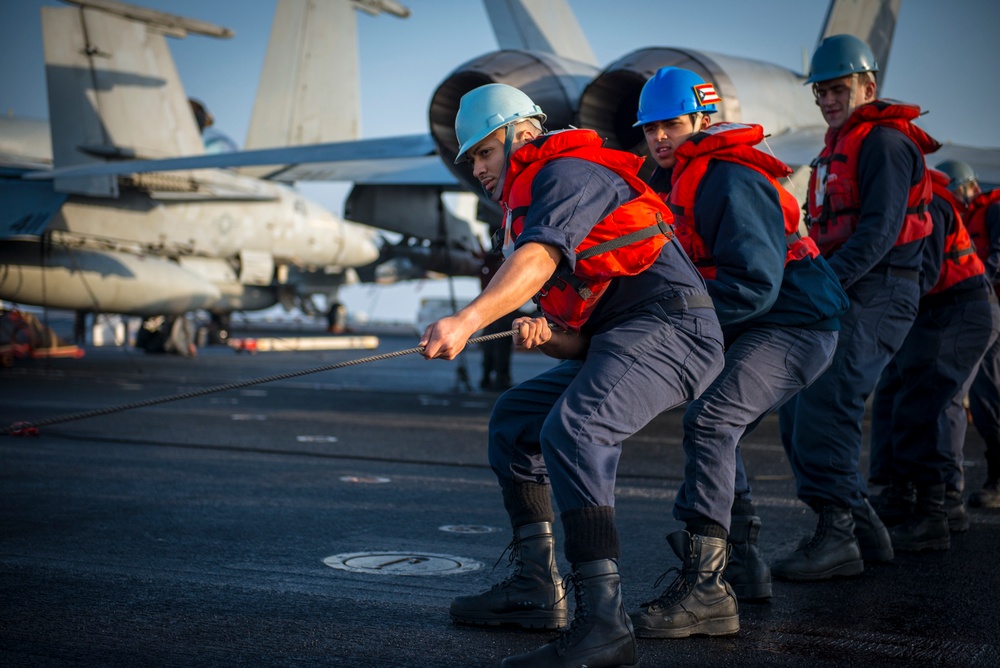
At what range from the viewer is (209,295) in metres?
18.5

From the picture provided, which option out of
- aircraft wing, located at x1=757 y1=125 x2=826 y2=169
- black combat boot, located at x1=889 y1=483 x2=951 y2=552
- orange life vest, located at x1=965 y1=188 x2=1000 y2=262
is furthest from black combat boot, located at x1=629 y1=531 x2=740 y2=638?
aircraft wing, located at x1=757 y1=125 x2=826 y2=169

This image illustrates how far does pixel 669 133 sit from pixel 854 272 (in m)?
1.06

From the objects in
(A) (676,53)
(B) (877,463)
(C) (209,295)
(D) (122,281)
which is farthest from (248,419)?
(C) (209,295)

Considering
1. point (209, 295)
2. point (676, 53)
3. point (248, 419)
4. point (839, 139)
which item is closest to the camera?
point (839, 139)

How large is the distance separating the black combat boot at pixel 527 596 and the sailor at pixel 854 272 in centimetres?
125

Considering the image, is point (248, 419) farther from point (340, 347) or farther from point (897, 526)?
point (340, 347)

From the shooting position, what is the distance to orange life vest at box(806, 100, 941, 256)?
4.54 meters

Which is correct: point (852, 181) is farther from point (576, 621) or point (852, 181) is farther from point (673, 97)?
point (576, 621)

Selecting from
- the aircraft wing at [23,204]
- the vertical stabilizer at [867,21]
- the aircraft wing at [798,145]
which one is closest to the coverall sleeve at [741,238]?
the aircraft wing at [798,145]

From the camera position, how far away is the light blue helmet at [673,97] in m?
3.83

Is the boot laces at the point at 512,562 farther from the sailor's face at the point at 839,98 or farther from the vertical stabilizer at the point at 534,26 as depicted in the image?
the vertical stabilizer at the point at 534,26

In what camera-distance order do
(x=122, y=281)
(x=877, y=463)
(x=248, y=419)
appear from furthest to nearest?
(x=122, y=281), (x=248, y=419), (x=877, y=463)

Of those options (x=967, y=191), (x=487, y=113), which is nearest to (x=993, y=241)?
(x=967, y=191)

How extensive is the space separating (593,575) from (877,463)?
3168 mm
